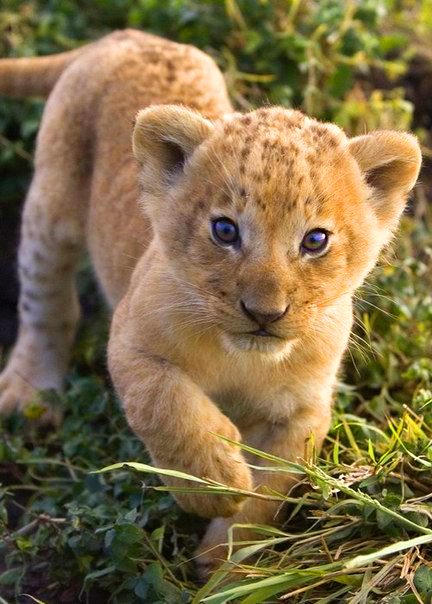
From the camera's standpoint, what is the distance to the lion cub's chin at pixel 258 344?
3672 mm

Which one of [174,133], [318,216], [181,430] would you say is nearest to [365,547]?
[181,430]

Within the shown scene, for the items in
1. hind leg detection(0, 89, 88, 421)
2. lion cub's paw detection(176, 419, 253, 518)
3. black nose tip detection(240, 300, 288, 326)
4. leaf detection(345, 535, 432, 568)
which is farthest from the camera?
hind leg detection(0, 89, 88, 421)

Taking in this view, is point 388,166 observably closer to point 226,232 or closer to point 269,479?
point 226,232

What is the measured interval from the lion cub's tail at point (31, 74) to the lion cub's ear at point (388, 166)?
8.89ft

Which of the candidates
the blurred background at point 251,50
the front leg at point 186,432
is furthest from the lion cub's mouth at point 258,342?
the blurred background at point 251,50

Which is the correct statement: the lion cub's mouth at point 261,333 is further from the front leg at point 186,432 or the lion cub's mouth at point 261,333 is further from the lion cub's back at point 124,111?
the lion cub's back at point 124,111

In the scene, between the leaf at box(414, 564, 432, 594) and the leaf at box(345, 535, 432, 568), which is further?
the leaf at box(414, 564, 432, 594)

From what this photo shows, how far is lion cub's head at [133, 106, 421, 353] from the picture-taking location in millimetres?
3580

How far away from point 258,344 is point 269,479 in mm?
676

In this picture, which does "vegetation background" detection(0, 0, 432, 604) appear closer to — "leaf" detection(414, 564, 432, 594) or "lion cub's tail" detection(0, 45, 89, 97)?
"leaf" detection(414, 564, 432, 594)

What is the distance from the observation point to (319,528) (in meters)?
4.09

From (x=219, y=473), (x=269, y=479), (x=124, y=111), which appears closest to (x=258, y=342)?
(x=219, y=473)

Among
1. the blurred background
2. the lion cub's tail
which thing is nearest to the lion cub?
the lion cub's tail

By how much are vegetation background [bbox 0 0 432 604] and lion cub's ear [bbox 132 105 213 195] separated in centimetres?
99
